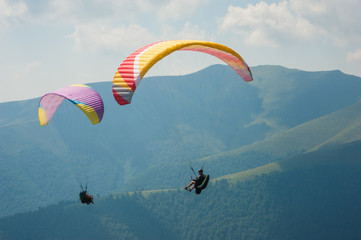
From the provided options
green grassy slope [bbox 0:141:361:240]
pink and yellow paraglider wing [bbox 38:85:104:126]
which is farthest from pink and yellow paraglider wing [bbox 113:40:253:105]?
green grassy slope [bbox 0:141:361:240]

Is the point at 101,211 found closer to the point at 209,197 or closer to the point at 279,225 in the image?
the point at 209,197

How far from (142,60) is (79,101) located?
9.71 m

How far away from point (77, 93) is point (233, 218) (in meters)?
167

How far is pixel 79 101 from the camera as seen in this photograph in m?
25.9

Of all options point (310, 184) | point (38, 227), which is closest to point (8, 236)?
point (38, 227)

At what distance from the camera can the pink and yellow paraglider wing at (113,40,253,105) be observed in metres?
17.1

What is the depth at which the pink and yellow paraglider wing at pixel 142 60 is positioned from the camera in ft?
56.1

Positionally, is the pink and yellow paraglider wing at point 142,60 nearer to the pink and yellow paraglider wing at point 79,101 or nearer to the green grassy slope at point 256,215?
the pink and yellow paraglider wing at point 79,101

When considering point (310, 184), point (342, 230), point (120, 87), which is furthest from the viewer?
point (310, 184)

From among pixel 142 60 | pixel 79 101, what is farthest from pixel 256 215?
pixel 142 60

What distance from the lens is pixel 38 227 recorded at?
644ft

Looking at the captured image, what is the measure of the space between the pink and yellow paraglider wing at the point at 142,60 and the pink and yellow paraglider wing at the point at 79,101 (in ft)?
26.6

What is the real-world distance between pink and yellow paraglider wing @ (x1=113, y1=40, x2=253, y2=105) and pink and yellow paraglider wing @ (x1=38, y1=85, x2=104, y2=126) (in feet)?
26.6

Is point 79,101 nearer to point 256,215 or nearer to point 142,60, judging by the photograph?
point 142,60
